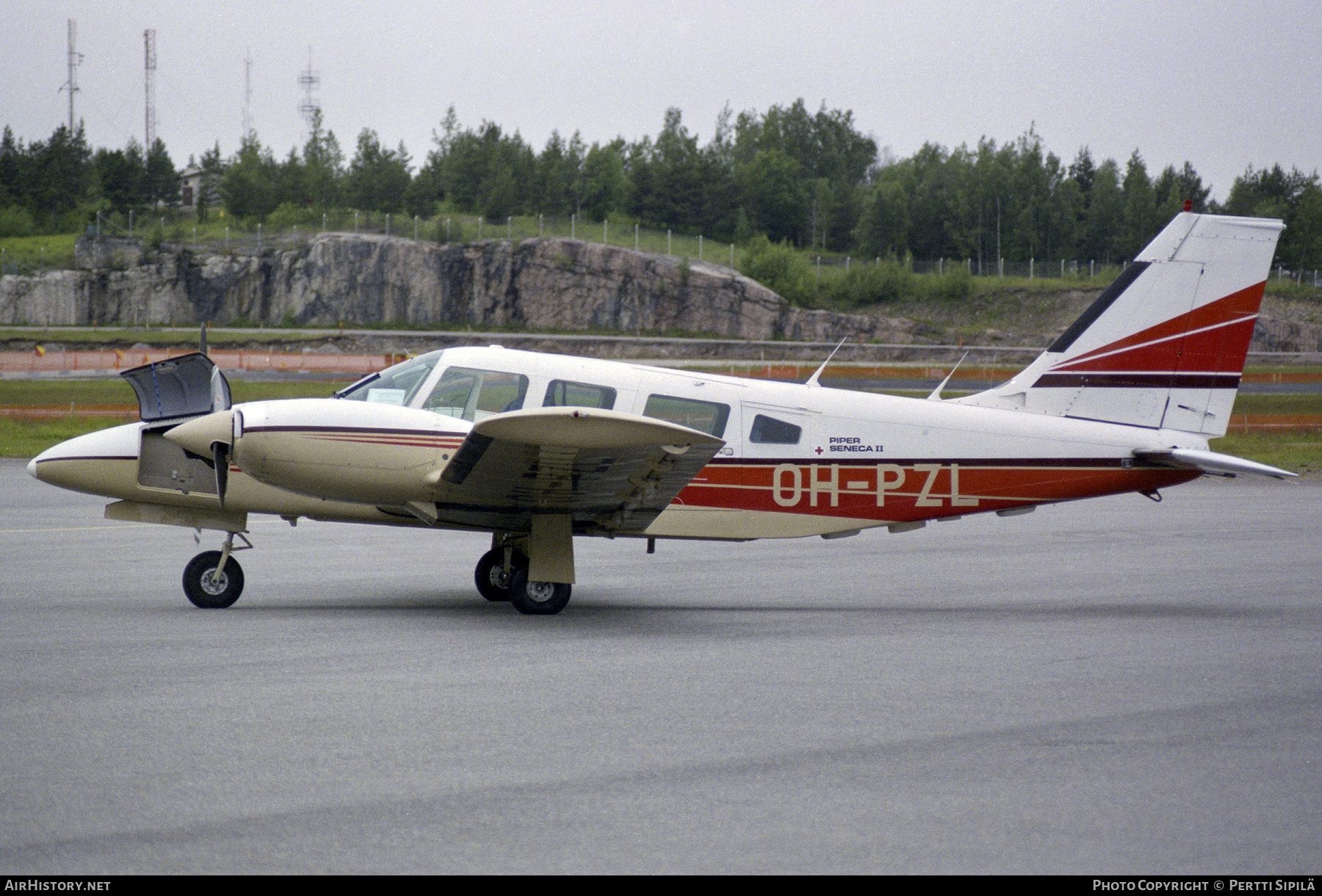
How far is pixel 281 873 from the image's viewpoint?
4.16 metres

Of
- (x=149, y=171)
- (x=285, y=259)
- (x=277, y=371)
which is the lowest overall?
(x=277, y=371)

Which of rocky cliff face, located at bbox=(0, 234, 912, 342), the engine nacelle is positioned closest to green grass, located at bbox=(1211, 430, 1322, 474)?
the engine nacelle

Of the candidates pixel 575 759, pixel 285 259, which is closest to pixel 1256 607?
pixel 575 759

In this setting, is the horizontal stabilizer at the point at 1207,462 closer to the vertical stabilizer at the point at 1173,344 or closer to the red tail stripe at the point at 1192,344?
the vertical stabilizer at the point at 1173,344

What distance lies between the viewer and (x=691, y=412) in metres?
10.7

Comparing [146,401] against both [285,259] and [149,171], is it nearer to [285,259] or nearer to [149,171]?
[285,259]

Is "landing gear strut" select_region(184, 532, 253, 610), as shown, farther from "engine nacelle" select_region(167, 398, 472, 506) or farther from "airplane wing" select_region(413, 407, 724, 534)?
"airplane wing" select_region(413, 407, 724, 534)

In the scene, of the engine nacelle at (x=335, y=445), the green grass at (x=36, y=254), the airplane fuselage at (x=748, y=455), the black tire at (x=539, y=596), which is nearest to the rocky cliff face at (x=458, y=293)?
the green grass at (x=36, y=254)

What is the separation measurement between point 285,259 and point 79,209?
3060 cm

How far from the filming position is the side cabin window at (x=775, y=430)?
426 inches

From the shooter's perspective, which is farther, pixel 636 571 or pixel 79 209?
pixel 79 209

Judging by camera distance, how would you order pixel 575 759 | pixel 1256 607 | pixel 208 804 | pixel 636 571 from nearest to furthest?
pixel 208 804 < pixel 575 759 < pixel 1256 607 < pixel 636 571

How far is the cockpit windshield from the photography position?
1027 cm

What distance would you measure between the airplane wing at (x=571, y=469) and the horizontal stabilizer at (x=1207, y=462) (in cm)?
451
